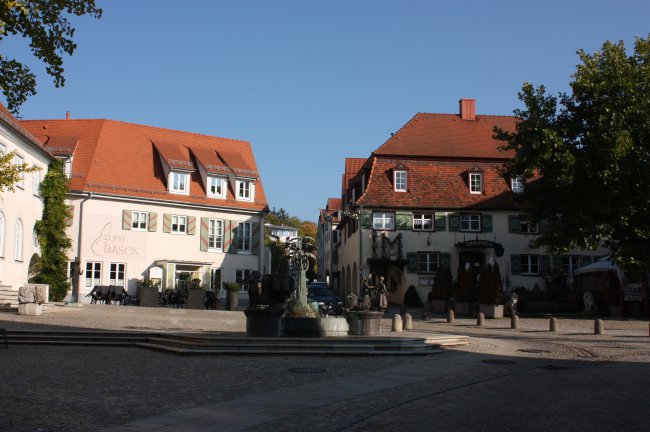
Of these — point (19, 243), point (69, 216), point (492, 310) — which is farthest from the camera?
point (69, 216)

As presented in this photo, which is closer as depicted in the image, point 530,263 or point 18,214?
point 18,214

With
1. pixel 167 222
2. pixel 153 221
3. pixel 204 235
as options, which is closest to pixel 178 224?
pixel 167 222

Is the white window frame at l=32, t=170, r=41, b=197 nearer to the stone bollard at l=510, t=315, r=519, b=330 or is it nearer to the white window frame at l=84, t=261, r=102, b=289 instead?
the white window frame at l=84, t=261, r=102, b=289

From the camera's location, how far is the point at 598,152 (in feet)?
96.7

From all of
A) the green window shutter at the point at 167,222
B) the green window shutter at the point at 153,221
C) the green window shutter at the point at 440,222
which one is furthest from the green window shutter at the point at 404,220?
the green window shutter at the point at 153,221

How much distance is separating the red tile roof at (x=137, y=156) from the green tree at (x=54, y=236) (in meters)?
2.44

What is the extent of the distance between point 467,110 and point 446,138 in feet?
12.8

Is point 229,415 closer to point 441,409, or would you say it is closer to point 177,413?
point 177,413

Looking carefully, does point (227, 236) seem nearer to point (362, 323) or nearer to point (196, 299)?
point (196, 299)

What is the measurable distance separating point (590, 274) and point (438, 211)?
9735mm

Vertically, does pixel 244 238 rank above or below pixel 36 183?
below

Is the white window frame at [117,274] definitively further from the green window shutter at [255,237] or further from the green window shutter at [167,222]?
the green window shutter at [255,237]

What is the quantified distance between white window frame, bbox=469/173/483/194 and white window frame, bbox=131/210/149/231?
20.4 metres

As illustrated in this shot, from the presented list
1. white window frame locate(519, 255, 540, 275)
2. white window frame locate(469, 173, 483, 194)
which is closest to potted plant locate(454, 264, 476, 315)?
white window frame locate(519, 255, 540, 275)
